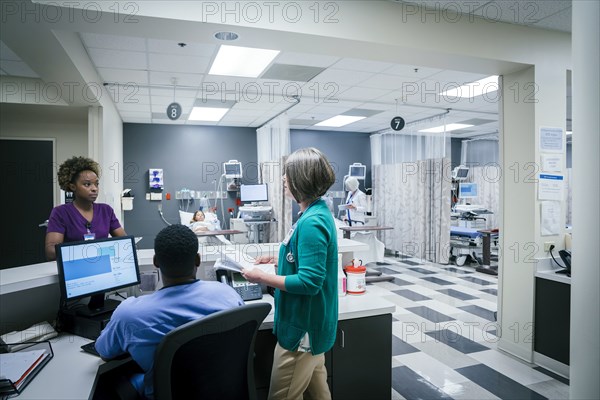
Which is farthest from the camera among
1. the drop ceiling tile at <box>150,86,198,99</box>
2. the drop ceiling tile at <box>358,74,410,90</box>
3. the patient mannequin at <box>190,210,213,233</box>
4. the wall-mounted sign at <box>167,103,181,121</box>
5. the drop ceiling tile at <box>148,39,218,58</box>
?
the patient mannequin at <box>190,210,213,233</box>

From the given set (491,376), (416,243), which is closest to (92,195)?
(491,376)

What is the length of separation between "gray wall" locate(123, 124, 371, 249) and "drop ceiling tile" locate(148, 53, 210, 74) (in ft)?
12.1

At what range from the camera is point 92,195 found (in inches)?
96.3

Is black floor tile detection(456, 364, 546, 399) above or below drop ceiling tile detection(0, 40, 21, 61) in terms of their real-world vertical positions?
below

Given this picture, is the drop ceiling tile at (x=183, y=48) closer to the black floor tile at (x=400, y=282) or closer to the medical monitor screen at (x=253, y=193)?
the medical monitor screen at (x=253, y=193)

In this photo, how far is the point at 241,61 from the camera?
423 cm

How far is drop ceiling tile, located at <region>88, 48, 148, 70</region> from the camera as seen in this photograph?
12.5ft

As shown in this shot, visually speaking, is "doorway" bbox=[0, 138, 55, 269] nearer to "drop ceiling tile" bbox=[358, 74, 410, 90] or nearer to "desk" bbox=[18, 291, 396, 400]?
"drop ceiling tile" bbox=[358, 74, 410, 90]

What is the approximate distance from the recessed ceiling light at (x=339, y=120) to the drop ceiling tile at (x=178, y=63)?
335 cm

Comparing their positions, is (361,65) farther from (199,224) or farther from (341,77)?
(199,224)

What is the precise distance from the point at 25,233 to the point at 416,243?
613cm

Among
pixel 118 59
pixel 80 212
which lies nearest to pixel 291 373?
pixel 80 212

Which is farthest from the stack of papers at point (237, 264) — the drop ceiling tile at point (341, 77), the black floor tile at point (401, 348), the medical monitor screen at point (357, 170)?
the medical monitor screen at point (357, 170)

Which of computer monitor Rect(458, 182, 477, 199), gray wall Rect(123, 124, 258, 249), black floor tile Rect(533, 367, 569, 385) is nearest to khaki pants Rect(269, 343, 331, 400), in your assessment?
black floor tile Rect(533, 367, 569, 385)
